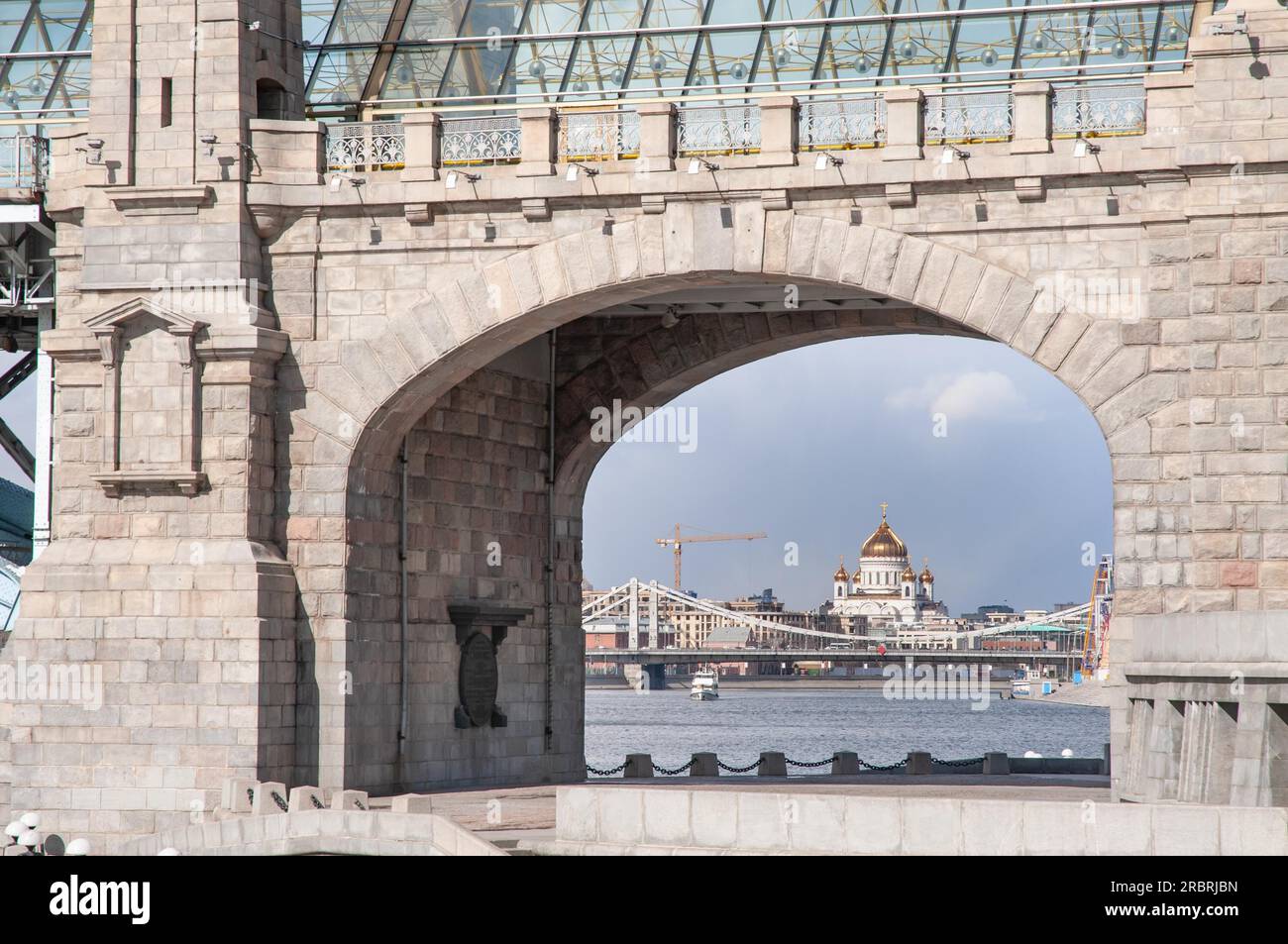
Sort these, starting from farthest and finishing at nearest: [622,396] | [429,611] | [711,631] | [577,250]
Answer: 1. [711,631]
2. [622,396]
3. [429,611]
4. [577,250]

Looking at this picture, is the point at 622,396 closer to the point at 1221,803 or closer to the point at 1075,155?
the point at 1075,155

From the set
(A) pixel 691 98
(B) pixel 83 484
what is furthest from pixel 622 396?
(B) pixel 83 484

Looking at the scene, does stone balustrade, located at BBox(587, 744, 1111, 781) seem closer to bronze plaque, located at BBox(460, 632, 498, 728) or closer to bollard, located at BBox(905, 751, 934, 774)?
bollard, located at BBox(905, 751, 934, 774)

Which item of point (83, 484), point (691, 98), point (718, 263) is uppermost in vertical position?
point (691, 98)

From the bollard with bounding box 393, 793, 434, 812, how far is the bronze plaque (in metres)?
6.35

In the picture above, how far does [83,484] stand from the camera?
1021 inches

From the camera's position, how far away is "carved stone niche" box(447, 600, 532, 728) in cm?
2853

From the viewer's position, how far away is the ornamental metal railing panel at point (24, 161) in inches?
1103

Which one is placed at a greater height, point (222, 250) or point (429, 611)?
point (222, 250)

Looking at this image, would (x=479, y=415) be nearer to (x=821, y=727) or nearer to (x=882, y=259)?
(x=882, y=259)

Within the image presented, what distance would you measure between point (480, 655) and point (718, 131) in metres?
8.28

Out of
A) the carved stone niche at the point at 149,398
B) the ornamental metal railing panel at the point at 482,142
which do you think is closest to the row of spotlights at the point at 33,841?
the carved stone niche at the point at 149,398

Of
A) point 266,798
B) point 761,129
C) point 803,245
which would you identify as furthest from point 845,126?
point 266,798

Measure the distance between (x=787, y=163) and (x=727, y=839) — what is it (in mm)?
9548
